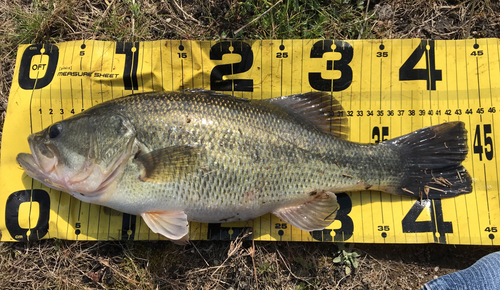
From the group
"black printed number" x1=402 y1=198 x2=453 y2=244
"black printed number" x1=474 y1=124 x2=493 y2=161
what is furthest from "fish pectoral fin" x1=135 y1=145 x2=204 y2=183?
"black printed number" x1=474 y1=124 x2=493 y2=161

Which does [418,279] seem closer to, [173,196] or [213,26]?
[173,196]

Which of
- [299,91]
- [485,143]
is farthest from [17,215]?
[485,143]

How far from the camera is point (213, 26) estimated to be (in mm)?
2902

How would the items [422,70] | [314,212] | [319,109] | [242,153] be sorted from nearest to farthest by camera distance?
[242,153], [314,212], [319,109], [422,70]

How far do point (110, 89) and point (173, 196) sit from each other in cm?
132

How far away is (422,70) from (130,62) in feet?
8.96

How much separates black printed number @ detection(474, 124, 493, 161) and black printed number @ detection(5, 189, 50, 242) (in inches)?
154

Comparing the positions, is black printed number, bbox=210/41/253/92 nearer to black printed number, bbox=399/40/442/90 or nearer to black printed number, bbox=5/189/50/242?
black printed number, bbox=399/40/442/90

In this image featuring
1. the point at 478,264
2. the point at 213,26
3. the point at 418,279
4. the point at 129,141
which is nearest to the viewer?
the point at 129,141

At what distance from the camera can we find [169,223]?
224cm

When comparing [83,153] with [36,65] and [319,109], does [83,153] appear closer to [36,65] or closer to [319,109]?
[36,65]

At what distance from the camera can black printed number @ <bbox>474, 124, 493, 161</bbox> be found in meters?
2.64

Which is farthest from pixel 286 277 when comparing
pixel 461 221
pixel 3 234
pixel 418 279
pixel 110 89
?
pixel 3 234

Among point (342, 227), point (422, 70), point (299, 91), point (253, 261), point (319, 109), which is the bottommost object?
point (253, 261)
